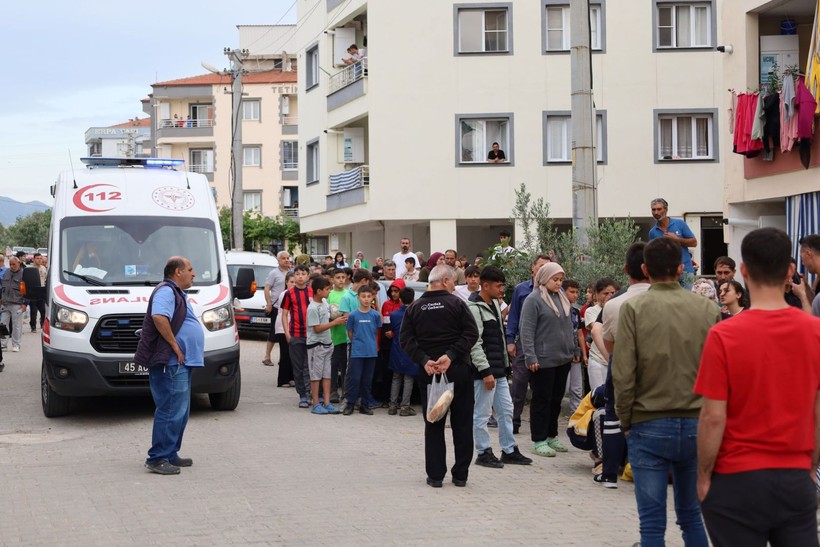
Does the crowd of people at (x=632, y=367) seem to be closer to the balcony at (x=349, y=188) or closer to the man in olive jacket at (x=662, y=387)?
the man in olive jacket at (x=662, y=387)

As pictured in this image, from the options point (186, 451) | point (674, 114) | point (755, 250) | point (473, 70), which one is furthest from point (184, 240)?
point (674, 114)

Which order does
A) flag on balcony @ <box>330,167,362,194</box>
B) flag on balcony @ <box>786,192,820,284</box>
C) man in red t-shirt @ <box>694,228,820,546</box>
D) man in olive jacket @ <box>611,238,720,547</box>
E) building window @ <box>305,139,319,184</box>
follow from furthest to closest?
building window @ <box>305,139,319,184</box> < flag on balcony @ <box>330,167,362,194</box> < flag on balcony @ <box>786,192,820,284</box> < man in olive jacket @ <box>611,238,720,547</box> < man in red t-shirt @ <box>694,228,820,546</box>

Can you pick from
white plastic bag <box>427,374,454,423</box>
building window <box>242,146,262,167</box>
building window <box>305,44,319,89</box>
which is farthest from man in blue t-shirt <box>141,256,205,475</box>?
building window <box>242,146,262,167</box>

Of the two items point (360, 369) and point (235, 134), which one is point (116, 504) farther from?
point (235, 134)

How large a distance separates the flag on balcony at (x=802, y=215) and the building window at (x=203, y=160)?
54.2 m

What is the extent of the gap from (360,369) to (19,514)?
20.8 ft

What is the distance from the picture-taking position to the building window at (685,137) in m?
30.4

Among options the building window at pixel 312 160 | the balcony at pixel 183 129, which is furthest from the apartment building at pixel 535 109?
the balcony at pixel 183 129

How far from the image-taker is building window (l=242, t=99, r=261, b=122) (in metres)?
68.3

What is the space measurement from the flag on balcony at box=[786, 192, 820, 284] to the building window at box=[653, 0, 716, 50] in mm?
11494

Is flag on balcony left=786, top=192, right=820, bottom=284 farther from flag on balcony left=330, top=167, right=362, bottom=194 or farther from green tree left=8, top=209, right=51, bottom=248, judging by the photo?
green tree left=8, top=209, right=51, bottom=248

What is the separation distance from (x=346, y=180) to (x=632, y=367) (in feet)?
91.9

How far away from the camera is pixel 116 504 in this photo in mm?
8641

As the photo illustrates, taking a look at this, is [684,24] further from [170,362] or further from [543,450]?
[170,362]
